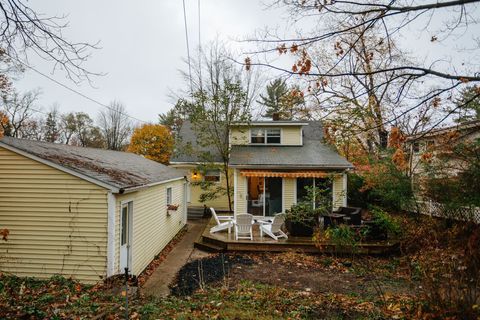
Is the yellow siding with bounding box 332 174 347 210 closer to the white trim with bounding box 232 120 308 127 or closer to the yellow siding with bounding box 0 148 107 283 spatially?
the white trim with bounding box 232 120 308 127

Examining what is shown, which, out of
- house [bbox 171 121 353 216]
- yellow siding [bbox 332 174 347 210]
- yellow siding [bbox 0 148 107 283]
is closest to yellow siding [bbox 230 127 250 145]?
house [bbox 171 121 353 216]

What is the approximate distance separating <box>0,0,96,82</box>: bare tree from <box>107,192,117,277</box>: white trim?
3506 mm

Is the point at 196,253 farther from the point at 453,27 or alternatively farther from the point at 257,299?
the point at 453,27

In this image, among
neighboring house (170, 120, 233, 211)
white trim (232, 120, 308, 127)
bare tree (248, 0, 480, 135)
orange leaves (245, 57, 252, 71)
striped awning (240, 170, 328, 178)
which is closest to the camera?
bare tree (248, 0, 480, 135)

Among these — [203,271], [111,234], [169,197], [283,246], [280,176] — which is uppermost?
[280,176]

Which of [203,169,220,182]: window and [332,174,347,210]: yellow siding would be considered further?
[203,169,220,182]: window

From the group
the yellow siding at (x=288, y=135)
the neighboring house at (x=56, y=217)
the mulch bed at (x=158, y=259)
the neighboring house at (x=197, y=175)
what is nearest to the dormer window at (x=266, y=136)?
the yellow siding at (x=288, y=135)

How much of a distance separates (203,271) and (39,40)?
6.80 metres

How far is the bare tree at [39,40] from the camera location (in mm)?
3885

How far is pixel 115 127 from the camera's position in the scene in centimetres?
4284

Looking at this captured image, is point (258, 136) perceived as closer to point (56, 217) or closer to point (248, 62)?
point (56, 217)

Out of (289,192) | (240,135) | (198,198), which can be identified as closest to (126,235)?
(289,192)

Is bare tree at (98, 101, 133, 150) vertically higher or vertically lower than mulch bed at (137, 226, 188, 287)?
higher

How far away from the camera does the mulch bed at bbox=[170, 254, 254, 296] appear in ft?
23.9
